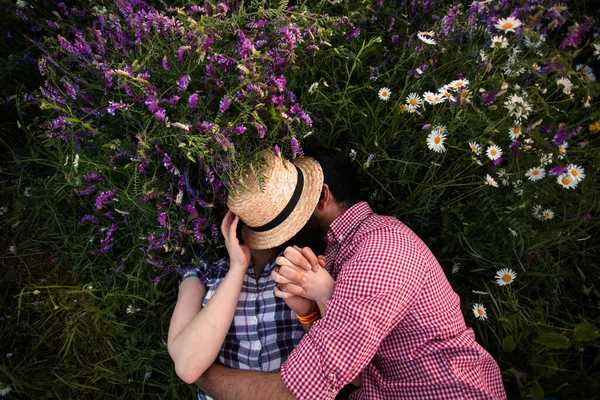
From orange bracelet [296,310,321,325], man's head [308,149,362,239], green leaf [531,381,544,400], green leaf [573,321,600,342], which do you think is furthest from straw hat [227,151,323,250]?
green leaf [573,321,600,342]

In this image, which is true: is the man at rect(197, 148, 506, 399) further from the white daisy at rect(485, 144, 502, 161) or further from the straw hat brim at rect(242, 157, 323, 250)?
the white daisy at rect(485, 144, 502, 161)

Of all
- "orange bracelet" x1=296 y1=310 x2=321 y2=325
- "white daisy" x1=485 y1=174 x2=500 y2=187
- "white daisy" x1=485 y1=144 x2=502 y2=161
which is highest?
"white daisy" x1=485 y1=144 x2=502 y2=161

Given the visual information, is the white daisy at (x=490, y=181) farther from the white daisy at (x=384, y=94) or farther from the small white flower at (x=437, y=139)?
the white daisy at (x=384, y=94)

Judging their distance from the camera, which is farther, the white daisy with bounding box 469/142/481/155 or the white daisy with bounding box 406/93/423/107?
the white daisy with bounding box 406/93/423/107

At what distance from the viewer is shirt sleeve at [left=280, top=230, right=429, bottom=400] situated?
1.83 meters

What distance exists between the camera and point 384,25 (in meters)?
2.74

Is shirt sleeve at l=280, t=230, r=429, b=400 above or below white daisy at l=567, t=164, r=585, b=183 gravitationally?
below

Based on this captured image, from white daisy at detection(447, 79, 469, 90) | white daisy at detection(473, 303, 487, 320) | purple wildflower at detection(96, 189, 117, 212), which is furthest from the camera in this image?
white daisy at detection(473, 303, 487, 320)

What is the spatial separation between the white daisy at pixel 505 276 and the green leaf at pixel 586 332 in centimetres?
42

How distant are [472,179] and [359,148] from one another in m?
0.76

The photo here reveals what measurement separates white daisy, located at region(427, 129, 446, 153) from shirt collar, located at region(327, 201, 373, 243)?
0.54 m

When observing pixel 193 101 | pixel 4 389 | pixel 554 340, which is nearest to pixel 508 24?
pixel 193 101

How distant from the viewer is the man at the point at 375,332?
1848mm

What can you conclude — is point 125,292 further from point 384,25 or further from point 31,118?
point 384,25
